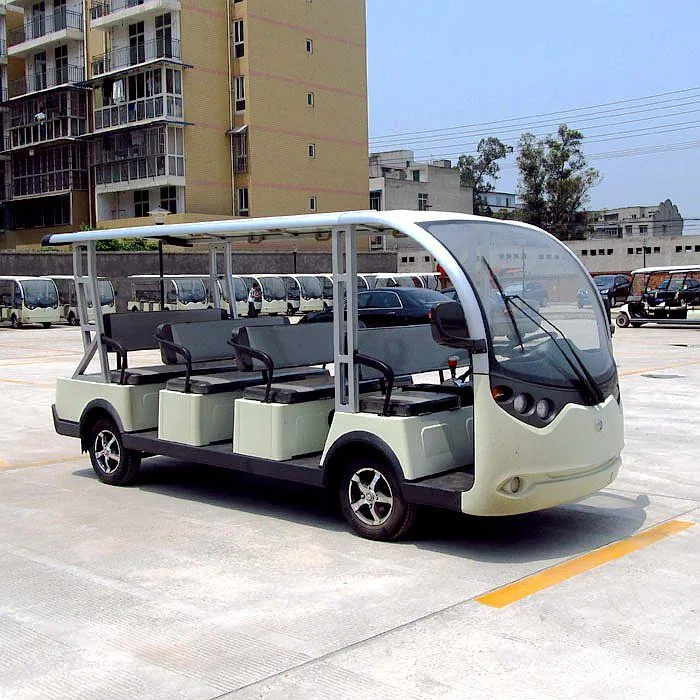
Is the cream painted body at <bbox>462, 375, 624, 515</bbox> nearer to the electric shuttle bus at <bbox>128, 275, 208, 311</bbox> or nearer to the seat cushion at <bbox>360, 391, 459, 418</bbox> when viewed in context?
the seat cushion at <bbox>360, 391, 459, 418</bbox>

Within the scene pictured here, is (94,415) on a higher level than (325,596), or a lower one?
higher

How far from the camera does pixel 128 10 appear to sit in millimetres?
49625

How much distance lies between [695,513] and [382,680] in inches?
151

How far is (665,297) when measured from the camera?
30125 millimetres

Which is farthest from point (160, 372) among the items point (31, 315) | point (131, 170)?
point (131, 170)

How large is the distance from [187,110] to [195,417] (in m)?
44.0

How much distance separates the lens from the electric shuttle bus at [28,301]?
3431 cm

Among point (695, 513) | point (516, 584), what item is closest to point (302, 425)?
point (516, 584)

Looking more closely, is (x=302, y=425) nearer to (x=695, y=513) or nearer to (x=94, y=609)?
(x=94, y=609)

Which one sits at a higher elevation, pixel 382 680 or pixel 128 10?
pixel 128 10

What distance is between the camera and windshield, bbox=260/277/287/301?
3919cm

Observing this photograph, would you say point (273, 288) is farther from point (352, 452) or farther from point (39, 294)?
point (352, 452)

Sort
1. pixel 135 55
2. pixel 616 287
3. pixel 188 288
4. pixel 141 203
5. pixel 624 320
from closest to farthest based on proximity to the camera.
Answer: pixel 624 320 → pixel 188 288 → pixel 616 287 → pixel 135 55 → pixel 141 203

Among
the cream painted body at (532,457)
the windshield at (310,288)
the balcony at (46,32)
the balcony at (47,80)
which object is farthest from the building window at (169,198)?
the cream painted body at (532,457)
